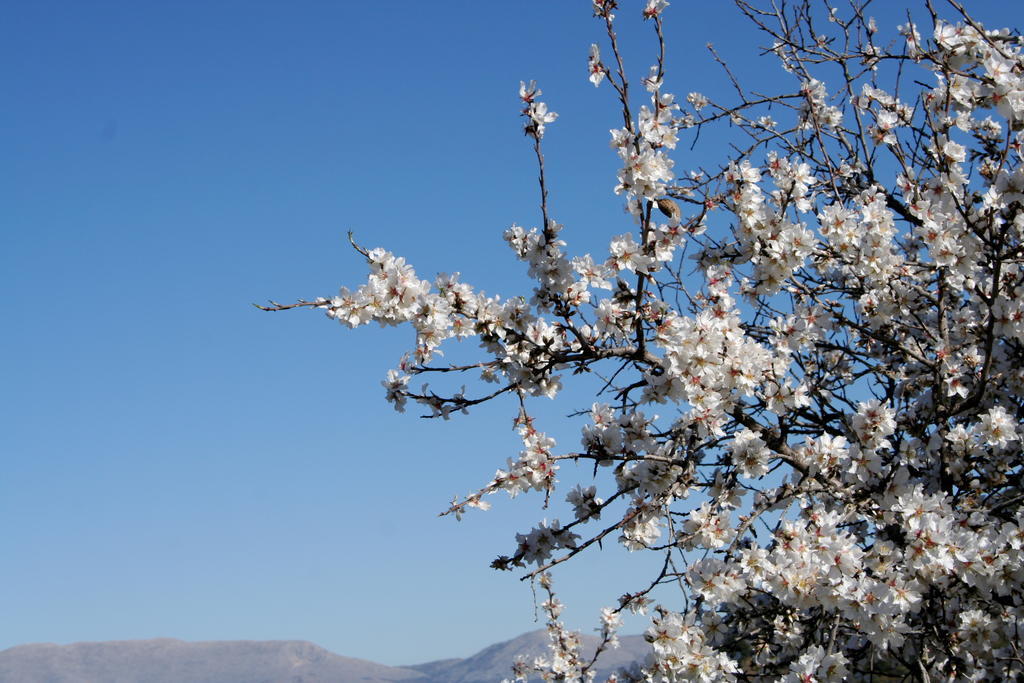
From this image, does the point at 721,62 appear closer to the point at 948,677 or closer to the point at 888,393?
the point at 888,393

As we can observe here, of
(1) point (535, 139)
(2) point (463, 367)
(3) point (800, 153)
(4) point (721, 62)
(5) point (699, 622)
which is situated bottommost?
(5) point (699, 622)

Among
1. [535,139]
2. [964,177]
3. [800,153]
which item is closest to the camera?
[535,139]

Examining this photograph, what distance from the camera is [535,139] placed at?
359cm

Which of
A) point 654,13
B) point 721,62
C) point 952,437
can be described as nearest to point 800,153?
point 721,62

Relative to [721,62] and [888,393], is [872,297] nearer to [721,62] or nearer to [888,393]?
[888,393]

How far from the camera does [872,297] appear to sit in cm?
570

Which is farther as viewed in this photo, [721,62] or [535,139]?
[721,62]

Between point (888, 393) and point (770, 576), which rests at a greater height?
point (888, 393)

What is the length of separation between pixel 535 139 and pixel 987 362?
98.8 inches

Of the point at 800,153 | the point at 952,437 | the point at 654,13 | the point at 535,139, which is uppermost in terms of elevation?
the point at 800,153

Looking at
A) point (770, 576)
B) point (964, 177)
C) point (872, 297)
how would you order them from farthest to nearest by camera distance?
point (872, 297)
point (964, 177)
point (770, 576)

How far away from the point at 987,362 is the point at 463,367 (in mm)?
2519

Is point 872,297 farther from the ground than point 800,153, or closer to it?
closer to it

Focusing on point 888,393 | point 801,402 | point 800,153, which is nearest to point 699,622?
point 801,402
